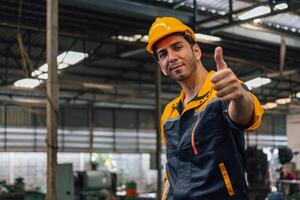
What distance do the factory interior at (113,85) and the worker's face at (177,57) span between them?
0.73 ft

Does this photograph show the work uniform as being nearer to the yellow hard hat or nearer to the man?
the man

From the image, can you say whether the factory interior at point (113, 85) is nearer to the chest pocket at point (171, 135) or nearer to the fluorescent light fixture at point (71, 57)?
the fluorescent light fixture at point (71, 57)

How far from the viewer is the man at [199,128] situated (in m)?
1.48

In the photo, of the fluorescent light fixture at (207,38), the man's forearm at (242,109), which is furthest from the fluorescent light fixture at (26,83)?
the man's forearm at (242,109)

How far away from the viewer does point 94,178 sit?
8.66 m

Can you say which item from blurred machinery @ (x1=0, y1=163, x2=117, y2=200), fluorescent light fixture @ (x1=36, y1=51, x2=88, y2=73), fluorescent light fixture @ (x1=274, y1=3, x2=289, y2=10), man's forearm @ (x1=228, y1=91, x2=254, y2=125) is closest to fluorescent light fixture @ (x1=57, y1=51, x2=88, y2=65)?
fluorescent light fixture @ (x1=36, y1=51, x2=88, y2=73)

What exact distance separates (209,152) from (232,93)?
0.98 feet

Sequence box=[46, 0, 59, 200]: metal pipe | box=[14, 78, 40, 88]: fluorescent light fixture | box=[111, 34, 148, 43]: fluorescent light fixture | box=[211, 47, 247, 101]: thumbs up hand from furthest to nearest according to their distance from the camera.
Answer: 1. box=[14, 78, 40, 88]: fluorescent light fixture
2. box=[111, 34, 148, 43]: fluorescent light fixture
3. box=[46, 0, 59, 200]: metal pipe
4. box=[211, 47, 247, 101]: thumbs up hand

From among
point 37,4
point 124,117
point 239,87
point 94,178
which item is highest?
point 37,4

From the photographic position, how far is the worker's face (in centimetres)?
157

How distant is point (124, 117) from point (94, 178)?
10387mm

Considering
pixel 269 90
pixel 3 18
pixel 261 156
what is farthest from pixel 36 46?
pixel 269 90

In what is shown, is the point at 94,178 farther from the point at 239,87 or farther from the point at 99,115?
the point at 99,115

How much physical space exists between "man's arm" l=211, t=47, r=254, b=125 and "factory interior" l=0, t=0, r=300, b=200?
0.22 meters
